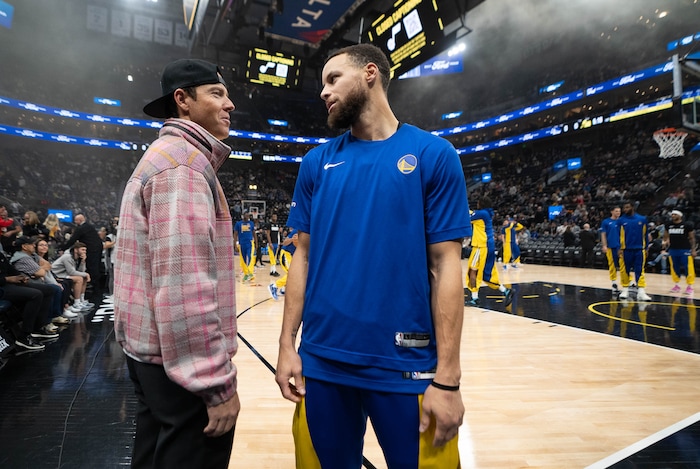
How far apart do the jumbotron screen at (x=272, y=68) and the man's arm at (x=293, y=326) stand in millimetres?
11680

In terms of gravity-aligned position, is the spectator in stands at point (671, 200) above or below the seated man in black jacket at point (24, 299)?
above

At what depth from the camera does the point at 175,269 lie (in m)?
1.12

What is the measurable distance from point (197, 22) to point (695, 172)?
75.2ft

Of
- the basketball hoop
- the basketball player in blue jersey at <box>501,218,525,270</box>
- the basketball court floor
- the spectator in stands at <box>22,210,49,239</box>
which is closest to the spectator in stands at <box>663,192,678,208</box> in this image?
the basketball hoop

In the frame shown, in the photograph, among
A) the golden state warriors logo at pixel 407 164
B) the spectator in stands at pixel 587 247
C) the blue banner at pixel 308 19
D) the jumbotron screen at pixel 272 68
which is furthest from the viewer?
the spectator in stands at pixel 587 247

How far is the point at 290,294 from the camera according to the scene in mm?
1499

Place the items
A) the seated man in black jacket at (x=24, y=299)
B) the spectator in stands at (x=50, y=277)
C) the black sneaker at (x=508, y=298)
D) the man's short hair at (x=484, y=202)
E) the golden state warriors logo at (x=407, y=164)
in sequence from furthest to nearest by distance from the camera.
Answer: the black sneaker at (x=508, y=298), the man's short hair at (x=484, y=202), the spectator in stands at (x=50, y=277), the seated man in black jacket at (x=24, y=299), the golden state warriors logo at (x=407, y=164)

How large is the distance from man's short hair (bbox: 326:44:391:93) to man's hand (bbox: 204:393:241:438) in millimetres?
1215

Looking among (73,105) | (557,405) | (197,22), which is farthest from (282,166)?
(557,405)

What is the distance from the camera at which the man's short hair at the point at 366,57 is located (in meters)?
1.47

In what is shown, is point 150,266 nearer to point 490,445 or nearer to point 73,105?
point 490,445

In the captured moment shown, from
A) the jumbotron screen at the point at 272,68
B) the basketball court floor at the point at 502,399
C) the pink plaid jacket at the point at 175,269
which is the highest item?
the jumbotron screen at the point at 272,68

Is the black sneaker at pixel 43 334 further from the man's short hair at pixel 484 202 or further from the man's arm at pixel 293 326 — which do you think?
the man's short hair at pixel 484 202

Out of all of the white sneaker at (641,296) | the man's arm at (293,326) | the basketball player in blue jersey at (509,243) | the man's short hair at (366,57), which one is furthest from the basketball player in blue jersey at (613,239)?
the man's arm at (293,326)
